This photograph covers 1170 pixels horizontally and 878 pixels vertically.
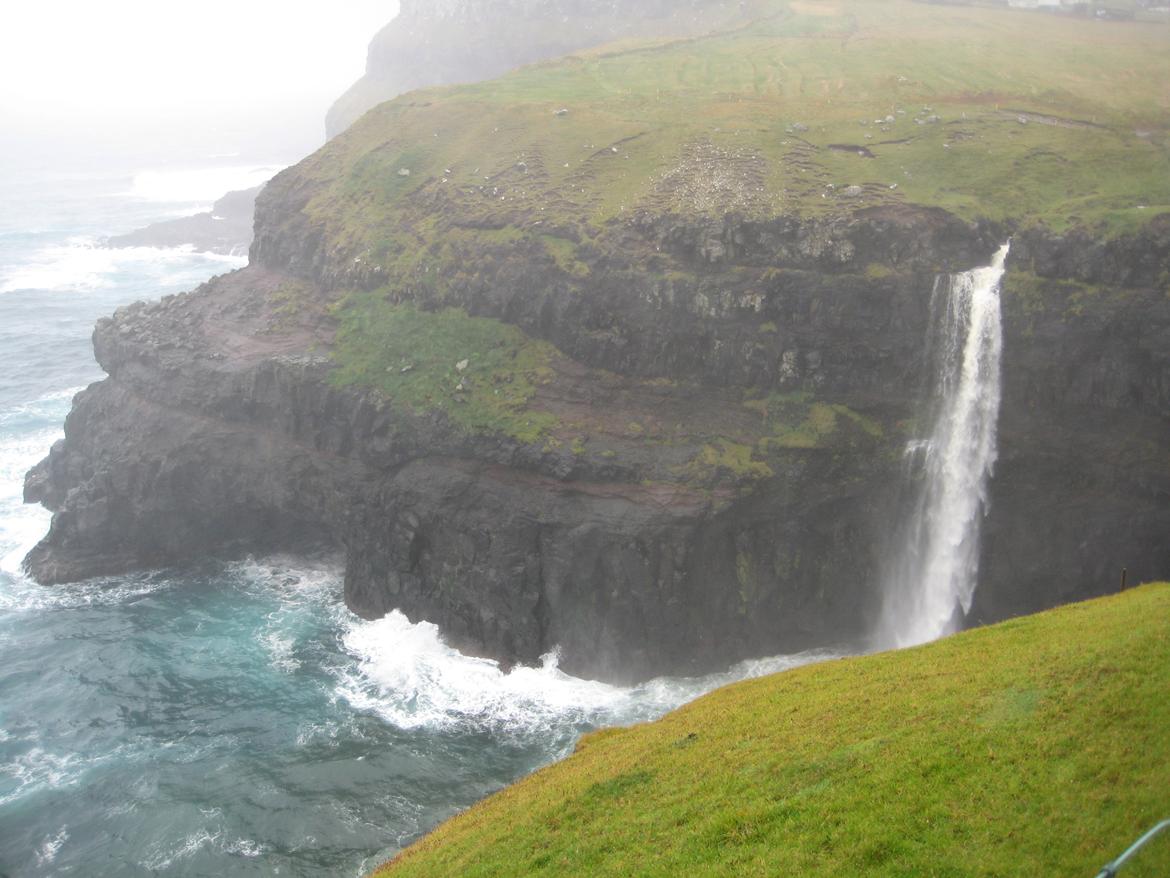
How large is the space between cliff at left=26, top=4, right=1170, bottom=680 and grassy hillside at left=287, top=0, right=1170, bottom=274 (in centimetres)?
30

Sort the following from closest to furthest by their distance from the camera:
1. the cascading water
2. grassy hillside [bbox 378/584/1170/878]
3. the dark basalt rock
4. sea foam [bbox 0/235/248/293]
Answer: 1. grassy hillside [bbox 378/584/1170/878]
2. the dark basalt rock
3. the cascading water
4. sea foam [bbox 0/235/248/293]

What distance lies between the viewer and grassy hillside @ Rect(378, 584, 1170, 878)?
61.5 feet

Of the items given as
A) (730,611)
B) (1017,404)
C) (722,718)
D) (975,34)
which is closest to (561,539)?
(730,611)

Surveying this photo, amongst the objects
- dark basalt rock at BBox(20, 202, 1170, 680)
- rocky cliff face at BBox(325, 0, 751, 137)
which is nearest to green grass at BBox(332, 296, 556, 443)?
dark basalt rock at BBox(20, 202, 1170, 680)

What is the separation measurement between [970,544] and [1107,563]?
5332 millimetres

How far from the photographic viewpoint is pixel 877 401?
1676 inches

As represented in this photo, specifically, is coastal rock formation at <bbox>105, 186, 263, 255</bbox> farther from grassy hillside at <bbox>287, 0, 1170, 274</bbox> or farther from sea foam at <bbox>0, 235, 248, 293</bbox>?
grassy hillside at <bbox>287, 0, 1170, 274</bbox>

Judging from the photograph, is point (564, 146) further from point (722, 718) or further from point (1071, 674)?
point (1071, 674)

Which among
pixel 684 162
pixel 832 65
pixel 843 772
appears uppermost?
pixel 832 65

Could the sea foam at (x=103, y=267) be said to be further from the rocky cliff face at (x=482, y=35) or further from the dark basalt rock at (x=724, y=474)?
the dark basalt rock at (x=724, y=474)

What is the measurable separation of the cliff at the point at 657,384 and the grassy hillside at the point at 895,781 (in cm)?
1271

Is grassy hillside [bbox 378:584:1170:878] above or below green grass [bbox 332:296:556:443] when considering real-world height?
below

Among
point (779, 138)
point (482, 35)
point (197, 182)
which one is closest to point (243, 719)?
point (779, 138)

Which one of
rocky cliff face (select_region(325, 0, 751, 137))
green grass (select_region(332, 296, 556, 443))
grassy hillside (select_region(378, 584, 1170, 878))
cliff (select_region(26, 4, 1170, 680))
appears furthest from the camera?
rocky cliff face (select_region(325, 0, 751, 137))
